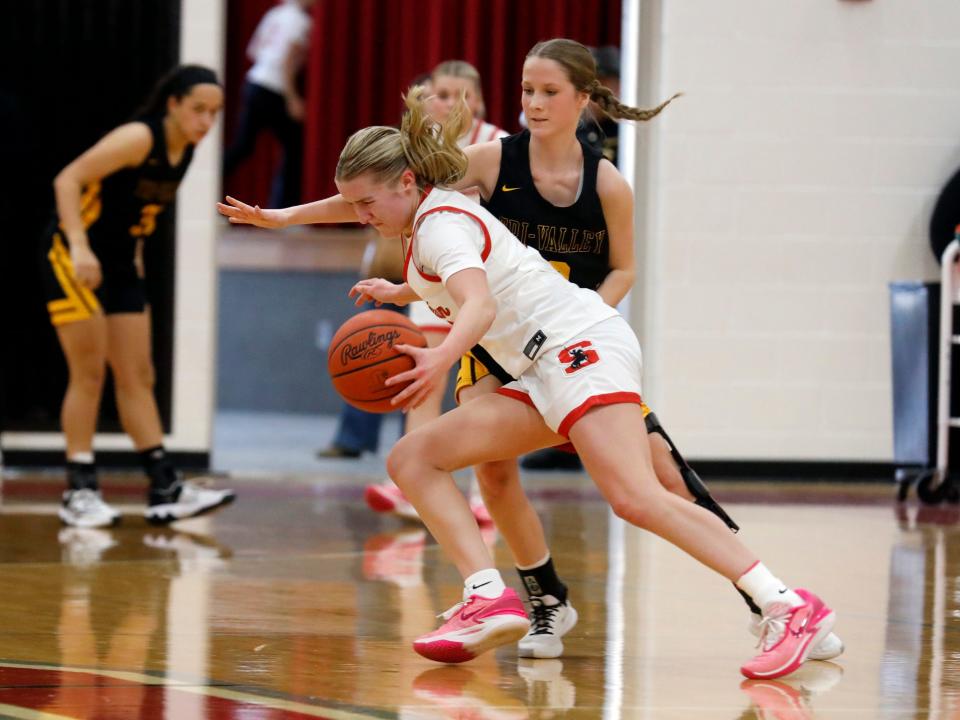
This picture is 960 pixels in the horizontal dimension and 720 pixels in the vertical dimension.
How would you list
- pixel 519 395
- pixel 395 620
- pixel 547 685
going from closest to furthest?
pixel 547 685 < pixel 519 395 < pixel 395 620

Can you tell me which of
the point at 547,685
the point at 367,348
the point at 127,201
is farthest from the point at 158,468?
the point at 547,685

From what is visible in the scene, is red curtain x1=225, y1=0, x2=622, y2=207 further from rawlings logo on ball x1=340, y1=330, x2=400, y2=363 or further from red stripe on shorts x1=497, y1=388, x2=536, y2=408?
red stripe on shorts x1=497, y1=388, x2=536, y2=408

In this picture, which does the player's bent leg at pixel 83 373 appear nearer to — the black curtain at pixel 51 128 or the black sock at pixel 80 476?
the black sock at pixel 80 476

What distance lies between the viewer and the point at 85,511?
17.8 feet

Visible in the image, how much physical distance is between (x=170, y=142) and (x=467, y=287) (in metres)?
2.72

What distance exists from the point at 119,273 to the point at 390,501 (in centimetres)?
139

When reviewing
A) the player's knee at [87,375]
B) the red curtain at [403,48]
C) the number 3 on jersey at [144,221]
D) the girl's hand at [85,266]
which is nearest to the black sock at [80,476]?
the player's knee at [87,375]

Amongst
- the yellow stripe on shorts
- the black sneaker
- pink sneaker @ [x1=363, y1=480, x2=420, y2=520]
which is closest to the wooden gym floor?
pink sneaker @ [x1=363, y1=480, x2=420, y2=520]

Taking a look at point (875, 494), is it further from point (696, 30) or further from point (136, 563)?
point (136, 563)

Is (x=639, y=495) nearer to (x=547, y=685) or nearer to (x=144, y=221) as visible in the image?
(x=547, y=685)

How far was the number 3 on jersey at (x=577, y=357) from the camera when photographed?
3.24 metres

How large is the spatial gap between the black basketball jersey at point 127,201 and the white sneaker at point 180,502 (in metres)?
0.90

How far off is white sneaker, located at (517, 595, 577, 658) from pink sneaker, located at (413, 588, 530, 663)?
202 millimetres

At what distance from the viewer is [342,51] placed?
405 inches
